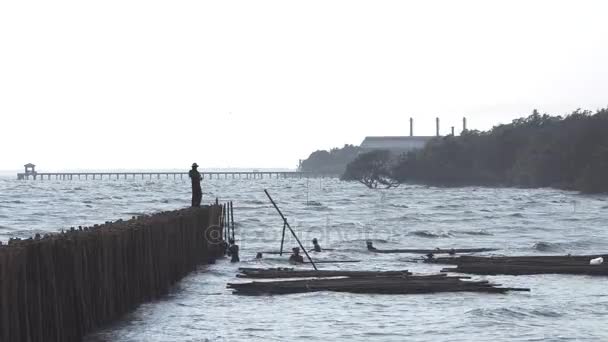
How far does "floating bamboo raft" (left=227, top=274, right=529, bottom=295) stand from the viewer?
76.9ft

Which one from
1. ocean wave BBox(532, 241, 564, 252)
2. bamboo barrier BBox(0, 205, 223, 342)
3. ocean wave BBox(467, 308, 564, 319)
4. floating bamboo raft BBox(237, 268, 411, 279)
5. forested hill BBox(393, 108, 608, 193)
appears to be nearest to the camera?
bamboo barrier BBox(0, 205, 223, 342)

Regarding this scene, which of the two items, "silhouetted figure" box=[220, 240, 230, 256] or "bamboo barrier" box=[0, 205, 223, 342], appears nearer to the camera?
"bamboo barrier" box=[0, 205, 223, 342]

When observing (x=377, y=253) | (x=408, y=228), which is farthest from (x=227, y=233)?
(x=408, y=228)

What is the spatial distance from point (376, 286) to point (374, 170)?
159930 mm

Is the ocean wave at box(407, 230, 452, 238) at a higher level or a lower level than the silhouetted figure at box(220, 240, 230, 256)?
lower

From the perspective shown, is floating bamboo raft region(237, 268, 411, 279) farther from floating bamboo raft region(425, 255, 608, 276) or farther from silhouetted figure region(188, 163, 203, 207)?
silhouetted figure region(188, 163, 203, 207)

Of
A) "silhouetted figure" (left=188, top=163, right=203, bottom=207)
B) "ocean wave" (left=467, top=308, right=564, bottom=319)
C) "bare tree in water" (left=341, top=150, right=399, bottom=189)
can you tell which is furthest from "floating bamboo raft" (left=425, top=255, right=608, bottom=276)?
"bare tree in water" (left=341, top=150, right=399, bottom=189)

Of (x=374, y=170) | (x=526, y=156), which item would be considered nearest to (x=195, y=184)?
(x=526, y=156)

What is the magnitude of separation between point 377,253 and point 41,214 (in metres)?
39.5

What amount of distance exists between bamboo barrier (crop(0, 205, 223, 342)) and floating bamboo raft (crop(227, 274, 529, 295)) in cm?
232

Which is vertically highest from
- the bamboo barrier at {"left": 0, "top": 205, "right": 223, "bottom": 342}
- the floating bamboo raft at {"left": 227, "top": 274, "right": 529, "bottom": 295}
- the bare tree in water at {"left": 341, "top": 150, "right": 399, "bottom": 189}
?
the bare tree in water at {"left": 341, "top": 150, "right": 399, "bottom": 189}

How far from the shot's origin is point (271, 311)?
A: 2164cm

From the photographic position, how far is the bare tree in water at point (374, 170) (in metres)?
182

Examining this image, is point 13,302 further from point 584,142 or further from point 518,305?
point 584,142
